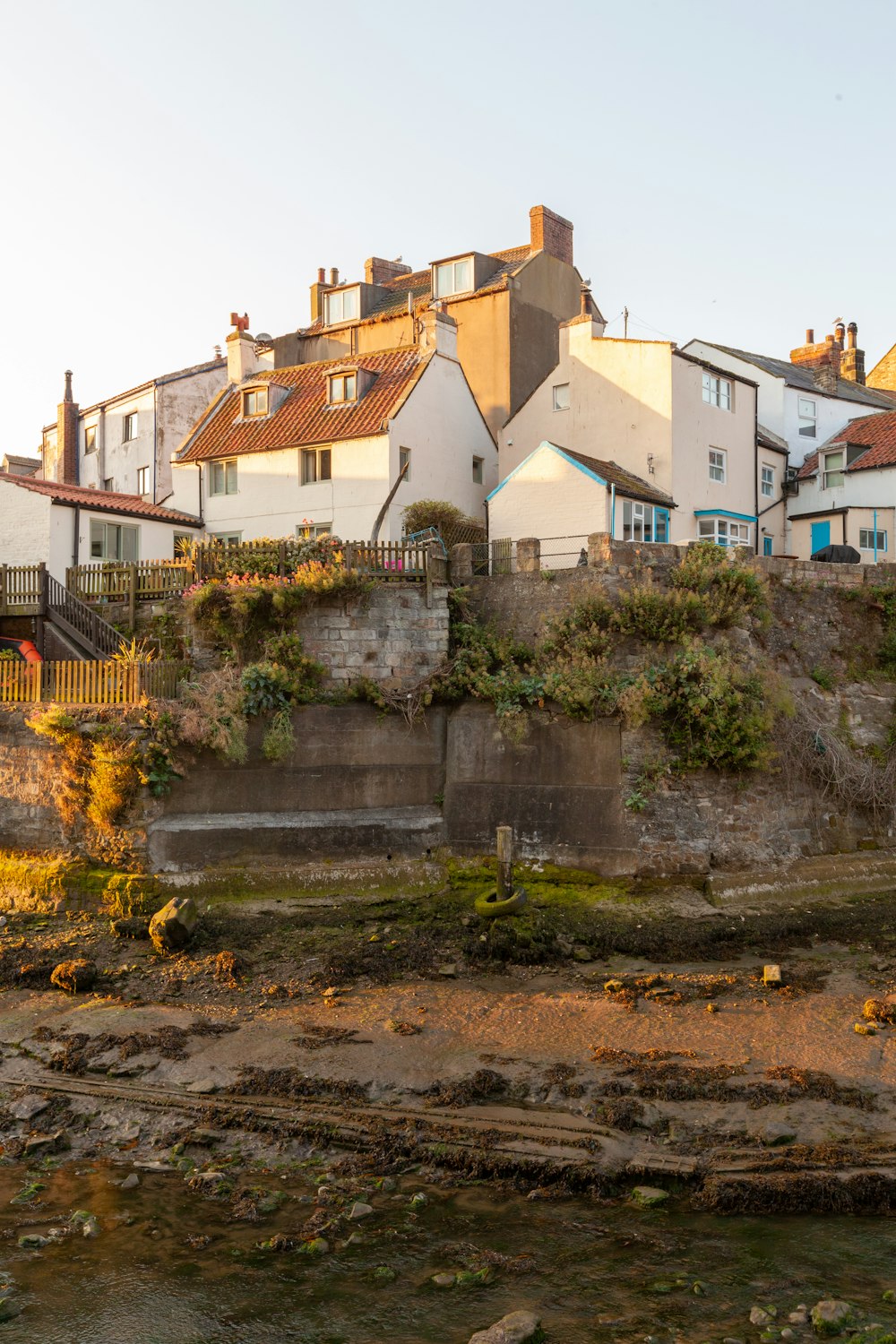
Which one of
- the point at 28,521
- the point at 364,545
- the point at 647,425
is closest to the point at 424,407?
the point at 647,425

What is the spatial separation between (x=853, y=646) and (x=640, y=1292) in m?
18.0

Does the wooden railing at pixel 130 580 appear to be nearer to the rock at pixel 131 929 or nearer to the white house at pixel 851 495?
the rock at pixel 131 929

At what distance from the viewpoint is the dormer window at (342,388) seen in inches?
1171

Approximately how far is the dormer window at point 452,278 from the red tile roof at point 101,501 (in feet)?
37.4

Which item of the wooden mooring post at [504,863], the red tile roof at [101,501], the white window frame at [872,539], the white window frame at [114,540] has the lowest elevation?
the wooden mooring post at [504,863]

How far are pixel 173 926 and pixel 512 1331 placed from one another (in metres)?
10.1

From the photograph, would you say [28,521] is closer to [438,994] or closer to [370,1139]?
[438,994]

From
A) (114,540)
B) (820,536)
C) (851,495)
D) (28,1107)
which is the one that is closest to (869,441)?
(851,495)

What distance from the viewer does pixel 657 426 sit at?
2823 centimetres

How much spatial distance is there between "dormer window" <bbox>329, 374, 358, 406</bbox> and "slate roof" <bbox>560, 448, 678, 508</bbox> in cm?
653

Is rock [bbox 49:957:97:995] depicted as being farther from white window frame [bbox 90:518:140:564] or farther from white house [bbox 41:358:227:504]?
white house [bbox 41:358:227:504]

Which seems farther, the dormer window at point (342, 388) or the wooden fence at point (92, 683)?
the dormer window at point (342, 388)

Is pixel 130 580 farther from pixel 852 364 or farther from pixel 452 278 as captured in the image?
pixel 852 364

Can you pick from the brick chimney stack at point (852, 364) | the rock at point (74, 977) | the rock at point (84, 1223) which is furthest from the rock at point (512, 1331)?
the brick chimney stack at point (852, 364)
